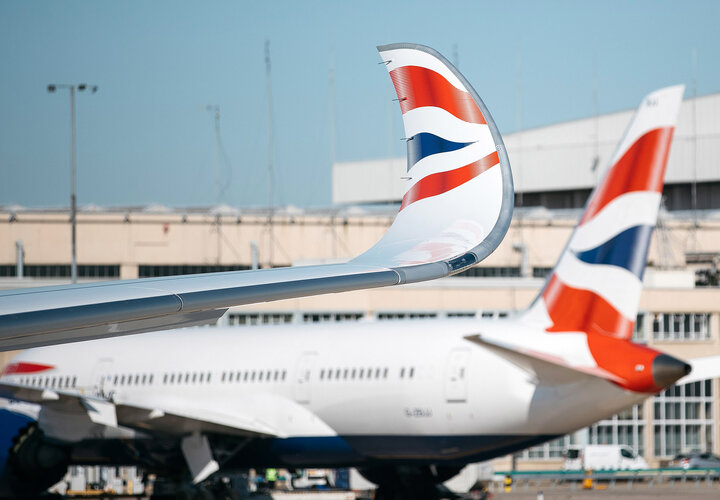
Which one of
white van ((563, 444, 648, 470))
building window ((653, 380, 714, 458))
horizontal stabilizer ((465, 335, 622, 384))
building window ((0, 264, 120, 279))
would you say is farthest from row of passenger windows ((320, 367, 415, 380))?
building window ((653, 380, 714, 458))

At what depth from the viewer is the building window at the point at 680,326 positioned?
42906mm

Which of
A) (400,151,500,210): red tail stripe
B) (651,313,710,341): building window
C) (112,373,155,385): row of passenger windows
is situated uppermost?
(651,313,710,341): building window

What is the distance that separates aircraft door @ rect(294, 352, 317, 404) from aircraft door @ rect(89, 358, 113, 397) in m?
4.93

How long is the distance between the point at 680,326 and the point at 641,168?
80.3 feet

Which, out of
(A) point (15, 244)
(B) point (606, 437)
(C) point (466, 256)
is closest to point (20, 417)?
(A) point (15, 244)

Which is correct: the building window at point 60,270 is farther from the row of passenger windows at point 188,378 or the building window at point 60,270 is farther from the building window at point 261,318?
the row of passenger windows at point 188,378

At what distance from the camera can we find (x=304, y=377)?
76.3 feet

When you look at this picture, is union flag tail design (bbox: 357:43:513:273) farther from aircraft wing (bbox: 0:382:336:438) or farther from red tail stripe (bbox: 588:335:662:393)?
aircraft wing (bbox: 0:382:336:438)

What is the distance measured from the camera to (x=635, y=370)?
19.3 m

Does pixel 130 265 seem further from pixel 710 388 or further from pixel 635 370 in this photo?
pixel 635 370

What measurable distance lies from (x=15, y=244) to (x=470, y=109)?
38.0 metres

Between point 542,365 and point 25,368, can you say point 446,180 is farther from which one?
point 25,368

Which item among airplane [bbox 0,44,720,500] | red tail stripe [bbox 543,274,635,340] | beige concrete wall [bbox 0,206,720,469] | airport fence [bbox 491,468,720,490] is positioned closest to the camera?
airplane [bbox 0,44,720,500]

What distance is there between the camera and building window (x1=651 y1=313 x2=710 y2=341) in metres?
42.9
